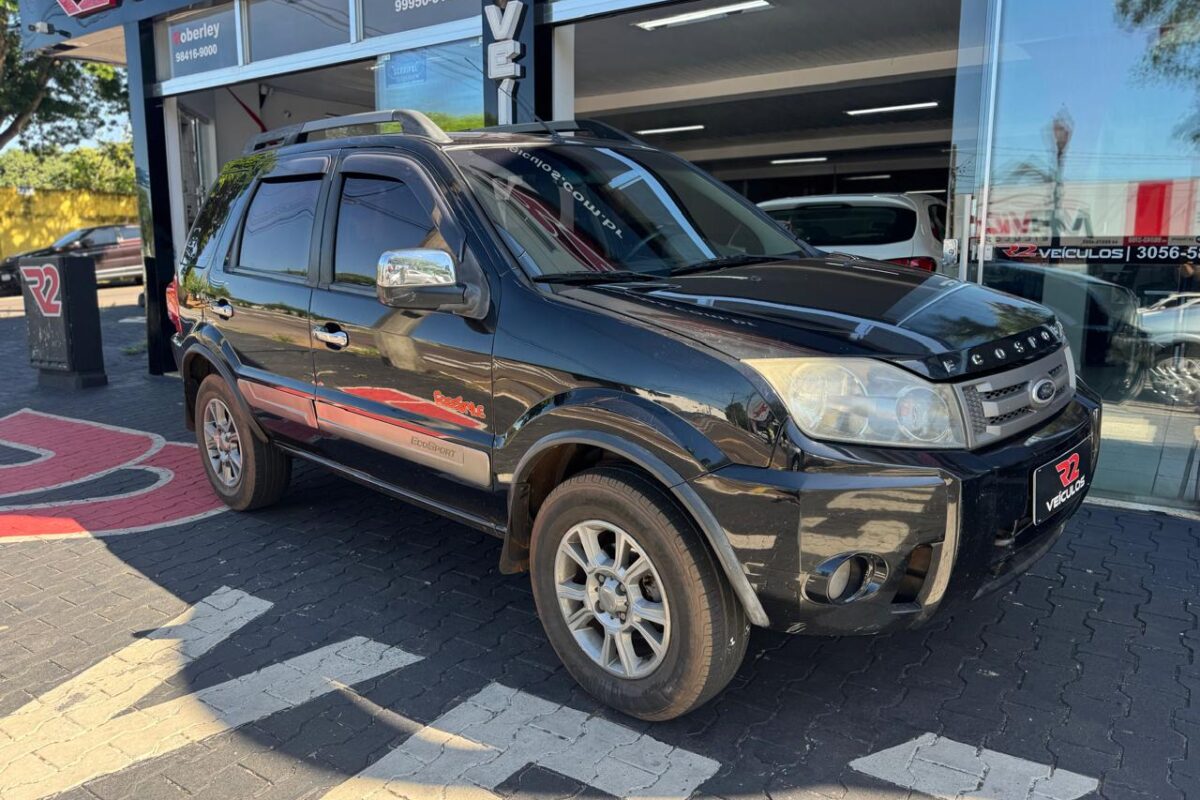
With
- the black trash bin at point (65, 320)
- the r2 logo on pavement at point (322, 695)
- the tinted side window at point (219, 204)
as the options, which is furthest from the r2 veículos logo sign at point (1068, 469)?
the black trash bin at point (65, 320)

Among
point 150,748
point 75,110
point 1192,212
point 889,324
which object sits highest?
point 75,110

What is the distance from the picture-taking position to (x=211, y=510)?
5.15m

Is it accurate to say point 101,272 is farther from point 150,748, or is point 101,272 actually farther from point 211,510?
point 150,748

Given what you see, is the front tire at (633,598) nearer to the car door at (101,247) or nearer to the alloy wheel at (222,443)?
the alloy wheel at (222,443)

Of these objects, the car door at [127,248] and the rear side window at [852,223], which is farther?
the car door at [127,248]

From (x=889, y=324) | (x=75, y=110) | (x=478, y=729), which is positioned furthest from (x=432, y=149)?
(x=75, y=110)

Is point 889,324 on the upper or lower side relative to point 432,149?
lower

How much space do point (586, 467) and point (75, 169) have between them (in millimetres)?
31738

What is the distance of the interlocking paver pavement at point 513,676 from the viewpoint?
8.61 ft

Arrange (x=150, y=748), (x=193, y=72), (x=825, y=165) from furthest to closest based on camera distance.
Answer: (x=825, y=165) → (x=193, y=72) → (x=150, y=748)

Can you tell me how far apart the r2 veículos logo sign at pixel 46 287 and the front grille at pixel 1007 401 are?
30.4 ft

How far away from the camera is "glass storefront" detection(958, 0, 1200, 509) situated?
518 centimetres

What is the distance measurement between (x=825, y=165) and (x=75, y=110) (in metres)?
19.3

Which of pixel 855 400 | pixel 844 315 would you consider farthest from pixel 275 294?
pixel 855 400
